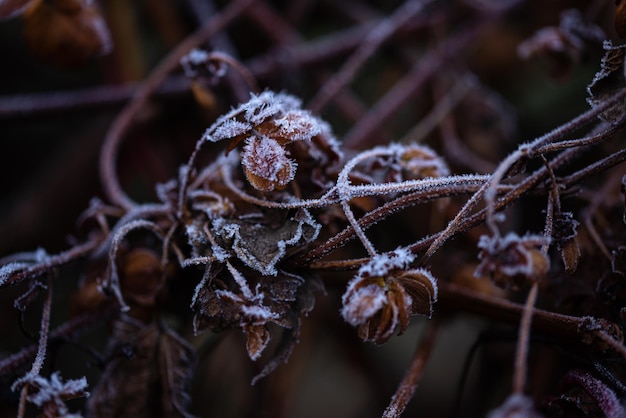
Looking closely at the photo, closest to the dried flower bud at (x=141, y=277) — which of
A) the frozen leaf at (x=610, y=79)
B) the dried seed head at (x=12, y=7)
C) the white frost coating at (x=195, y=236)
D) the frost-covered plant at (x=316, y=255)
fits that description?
the frost-covered plant at (x=316, y=255)

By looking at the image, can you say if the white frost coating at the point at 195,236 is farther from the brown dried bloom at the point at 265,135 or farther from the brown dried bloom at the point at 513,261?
the brown dried bloom at the point at 513,261

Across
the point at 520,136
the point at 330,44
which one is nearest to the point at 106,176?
the point at 330,44

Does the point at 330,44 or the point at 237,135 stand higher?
the point at 330,44

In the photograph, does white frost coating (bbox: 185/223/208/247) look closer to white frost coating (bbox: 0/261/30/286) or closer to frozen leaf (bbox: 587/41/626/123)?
white frost coating (bbox: 0/261/30/286)

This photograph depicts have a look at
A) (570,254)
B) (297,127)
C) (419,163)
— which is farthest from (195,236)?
(570,254)

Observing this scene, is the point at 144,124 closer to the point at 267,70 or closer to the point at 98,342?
the point at 267,70

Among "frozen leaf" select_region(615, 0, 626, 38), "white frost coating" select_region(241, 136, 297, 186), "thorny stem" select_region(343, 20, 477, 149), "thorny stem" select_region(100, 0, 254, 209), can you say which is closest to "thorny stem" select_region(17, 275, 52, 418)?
"thorny stem" select_region(100, 0, 254, 209)

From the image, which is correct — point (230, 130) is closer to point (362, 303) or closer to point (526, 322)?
point (362, 303)
